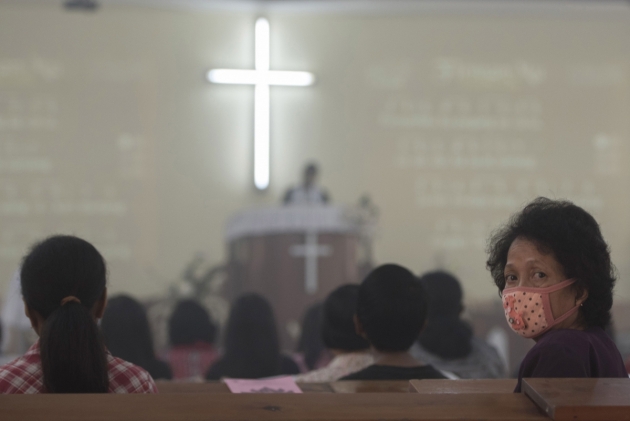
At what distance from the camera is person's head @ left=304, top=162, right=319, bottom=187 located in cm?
753

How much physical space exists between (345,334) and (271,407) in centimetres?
132

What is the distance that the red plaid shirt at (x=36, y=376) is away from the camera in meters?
1.48

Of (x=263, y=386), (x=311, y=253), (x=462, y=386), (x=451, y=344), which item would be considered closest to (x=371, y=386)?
(x=263, y=386)

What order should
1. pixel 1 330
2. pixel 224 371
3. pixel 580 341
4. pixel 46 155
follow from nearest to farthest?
1. pixel 580 341
2. pixel 224 371
3. pixel 1 330
4. pixel 46 155

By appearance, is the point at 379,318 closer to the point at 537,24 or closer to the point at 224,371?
the point at 224,371

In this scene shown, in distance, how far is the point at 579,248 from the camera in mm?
1424

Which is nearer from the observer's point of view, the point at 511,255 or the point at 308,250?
the point at 511,255

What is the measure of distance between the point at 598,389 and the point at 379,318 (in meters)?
0.94

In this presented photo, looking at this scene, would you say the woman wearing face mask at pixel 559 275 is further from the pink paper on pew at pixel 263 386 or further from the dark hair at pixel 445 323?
the dark hair at pixel 445 323

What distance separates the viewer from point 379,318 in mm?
2000

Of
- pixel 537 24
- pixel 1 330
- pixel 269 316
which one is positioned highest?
pixel 537 24

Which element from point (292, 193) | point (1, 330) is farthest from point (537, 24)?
point (1, 330)

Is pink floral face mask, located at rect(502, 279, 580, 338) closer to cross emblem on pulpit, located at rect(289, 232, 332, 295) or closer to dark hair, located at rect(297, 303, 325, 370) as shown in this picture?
dark hair, located at rect(297, 303, 325, 370)

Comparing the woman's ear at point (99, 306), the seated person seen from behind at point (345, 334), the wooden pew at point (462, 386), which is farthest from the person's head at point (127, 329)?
the wooden pew at point (462, 386)
